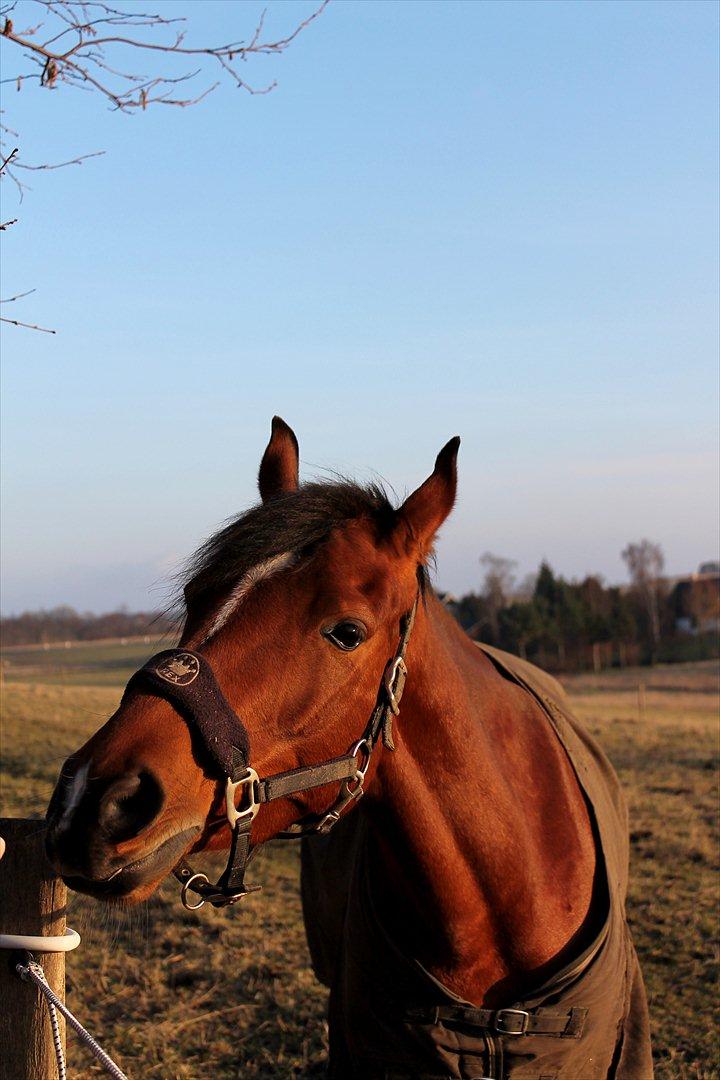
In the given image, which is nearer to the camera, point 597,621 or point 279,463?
A: point 279,463

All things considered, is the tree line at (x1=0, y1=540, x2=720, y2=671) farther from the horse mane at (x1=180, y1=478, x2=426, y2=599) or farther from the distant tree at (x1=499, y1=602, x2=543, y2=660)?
the horse mane at (x1=180, y1=478, x2=426, y2=599)

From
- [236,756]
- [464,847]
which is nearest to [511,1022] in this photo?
[464,847]

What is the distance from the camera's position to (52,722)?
15484 mm

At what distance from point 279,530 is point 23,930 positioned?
3.78ft

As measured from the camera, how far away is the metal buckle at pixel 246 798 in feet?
6.95

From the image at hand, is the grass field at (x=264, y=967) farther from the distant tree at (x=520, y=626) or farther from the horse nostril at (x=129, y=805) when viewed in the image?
the distant tree at (x=520, y=626)

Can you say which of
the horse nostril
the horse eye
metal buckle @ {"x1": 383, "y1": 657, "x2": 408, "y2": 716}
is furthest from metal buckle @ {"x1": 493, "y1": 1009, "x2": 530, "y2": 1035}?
the horse nostril

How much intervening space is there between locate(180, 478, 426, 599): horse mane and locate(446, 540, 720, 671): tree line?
4392 centimetres

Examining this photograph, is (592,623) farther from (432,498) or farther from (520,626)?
(432,498)

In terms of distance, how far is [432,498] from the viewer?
2.56 metres

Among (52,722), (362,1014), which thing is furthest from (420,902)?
(52,722)

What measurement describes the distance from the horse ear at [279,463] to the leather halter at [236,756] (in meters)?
0.86

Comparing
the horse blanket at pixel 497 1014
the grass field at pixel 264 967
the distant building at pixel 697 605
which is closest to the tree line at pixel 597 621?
the distant building at pixel 697 605

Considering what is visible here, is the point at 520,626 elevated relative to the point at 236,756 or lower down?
lower down
